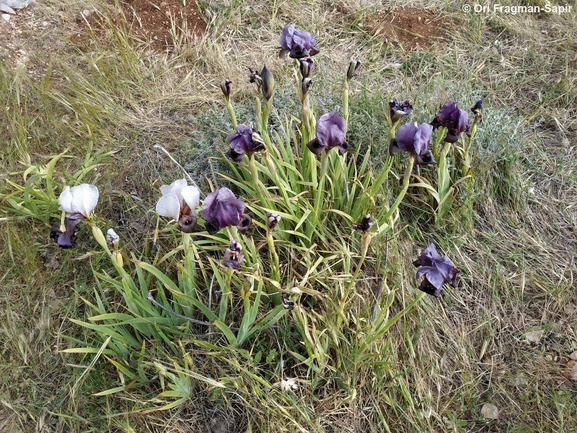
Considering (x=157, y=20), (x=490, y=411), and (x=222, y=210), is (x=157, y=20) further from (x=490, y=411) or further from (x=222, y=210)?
(x=490, y=411)

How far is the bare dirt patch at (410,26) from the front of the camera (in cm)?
341

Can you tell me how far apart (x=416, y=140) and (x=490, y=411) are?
1163 millimetres

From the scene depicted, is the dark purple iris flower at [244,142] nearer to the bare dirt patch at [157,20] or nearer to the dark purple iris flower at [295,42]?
the dark purple iris flower at [295,42]

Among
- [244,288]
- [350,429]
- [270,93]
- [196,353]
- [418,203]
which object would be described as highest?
[270,93]

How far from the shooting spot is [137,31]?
10.8 ft

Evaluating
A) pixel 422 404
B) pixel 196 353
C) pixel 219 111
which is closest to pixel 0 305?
pixel 196 353

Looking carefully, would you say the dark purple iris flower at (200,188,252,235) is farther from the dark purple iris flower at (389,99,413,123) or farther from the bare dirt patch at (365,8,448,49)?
the bare dirt patch at (365,8,448,49)

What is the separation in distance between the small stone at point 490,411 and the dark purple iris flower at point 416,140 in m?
1.05

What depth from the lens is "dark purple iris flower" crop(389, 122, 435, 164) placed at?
5.82ft

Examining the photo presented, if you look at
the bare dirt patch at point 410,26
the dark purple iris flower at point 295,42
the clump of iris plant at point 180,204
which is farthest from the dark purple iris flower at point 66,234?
the bare dirt patch at point 410,26

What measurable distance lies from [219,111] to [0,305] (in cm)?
141

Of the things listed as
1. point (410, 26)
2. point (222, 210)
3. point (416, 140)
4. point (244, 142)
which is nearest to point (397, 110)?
point (416, 140)

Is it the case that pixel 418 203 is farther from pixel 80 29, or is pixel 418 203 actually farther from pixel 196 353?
pixel 80 29

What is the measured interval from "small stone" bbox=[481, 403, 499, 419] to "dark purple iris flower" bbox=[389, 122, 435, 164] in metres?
1.05
